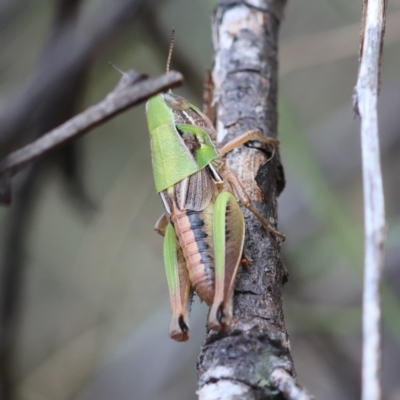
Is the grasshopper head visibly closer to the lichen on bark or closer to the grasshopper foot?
the lichen on bark

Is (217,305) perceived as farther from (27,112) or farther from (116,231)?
(116,231)

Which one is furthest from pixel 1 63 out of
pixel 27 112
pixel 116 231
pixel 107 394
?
pixel 107 394

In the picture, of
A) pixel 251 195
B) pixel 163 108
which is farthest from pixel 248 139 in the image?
pixel 163 108

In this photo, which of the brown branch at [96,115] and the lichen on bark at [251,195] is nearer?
the lichen on bark at [251,195]

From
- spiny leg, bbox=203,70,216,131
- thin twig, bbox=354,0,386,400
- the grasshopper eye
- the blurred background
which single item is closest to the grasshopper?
the grasshopper eye

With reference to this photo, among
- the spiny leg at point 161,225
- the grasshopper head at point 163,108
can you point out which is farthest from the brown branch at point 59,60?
the spiny leg at point 161,225

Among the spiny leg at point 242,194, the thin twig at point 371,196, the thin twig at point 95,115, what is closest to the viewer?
the thin twig at point 371,196

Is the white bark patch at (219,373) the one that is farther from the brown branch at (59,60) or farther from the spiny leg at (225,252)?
the brown branch at (59,60)
